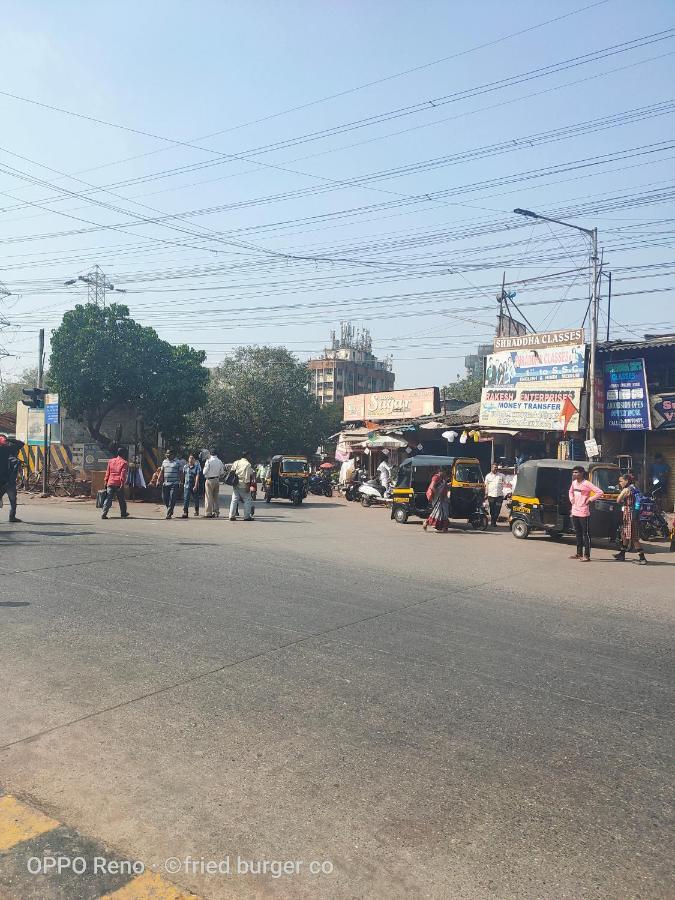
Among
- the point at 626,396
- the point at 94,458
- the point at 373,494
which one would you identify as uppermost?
the point at 626,396

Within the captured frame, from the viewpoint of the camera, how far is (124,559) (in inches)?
437

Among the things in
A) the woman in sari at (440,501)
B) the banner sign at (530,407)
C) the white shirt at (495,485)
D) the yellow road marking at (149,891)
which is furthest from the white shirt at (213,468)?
the yellow road marking at (149,891)

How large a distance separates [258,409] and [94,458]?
25.1m

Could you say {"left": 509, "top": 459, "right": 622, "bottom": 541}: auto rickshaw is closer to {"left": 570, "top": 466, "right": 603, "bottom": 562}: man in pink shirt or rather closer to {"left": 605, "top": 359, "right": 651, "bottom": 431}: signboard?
{"left": 570, "top": 466, "right": 603, "bottom": 562}: man in pink shirt

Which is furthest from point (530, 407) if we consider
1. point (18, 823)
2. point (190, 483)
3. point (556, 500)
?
point (18, 823)

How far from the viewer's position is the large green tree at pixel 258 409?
54.7 metres

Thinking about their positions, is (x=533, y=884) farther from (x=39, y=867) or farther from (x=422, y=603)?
(x=422, y=603)

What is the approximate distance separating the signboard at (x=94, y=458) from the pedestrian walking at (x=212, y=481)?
1217 cm

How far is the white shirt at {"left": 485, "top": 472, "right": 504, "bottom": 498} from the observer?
21.3 metres

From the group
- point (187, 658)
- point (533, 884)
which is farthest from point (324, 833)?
point (187, 658)

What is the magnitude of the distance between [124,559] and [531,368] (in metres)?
19.3

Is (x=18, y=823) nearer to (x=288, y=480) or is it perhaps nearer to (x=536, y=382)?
(x=288, y=480)

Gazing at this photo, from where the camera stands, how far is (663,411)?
23953 mm

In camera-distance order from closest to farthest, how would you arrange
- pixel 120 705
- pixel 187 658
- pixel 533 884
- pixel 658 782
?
pixel 533 884
pixel 658 782
pixel 120 705
pixel 187 658
